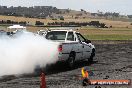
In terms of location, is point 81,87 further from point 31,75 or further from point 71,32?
point 71,32

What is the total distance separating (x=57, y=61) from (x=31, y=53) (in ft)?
5.19

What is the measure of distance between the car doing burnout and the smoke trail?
52 cm

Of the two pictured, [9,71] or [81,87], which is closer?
[81,87]

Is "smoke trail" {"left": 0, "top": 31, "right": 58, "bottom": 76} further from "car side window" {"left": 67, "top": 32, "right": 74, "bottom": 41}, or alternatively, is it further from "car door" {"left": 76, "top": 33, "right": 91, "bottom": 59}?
"car door" {"left": 76, "top": 33, "right": 91, "bottom": 59}

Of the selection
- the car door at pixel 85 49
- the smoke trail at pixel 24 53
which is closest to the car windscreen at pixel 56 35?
the car door at pixel 85 49

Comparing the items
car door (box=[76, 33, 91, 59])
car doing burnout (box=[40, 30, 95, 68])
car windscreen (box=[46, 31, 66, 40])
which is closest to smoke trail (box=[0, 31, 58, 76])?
car doing burnout (box=[40, 30, 95, 68])

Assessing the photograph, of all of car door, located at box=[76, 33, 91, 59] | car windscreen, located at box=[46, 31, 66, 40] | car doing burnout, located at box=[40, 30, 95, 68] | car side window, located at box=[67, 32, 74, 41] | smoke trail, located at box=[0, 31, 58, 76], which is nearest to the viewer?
smoke trail, located at box=[0, 31, 58, 76]

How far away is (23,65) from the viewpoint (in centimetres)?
1653

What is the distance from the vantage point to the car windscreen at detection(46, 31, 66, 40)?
63.9 feet

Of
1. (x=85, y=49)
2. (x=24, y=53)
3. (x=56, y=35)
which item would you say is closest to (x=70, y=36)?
(x=56, y=35)

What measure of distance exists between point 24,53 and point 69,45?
2.66 meters

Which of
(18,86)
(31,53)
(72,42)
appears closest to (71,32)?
(72,42)

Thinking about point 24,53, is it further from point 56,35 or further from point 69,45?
point 56,35

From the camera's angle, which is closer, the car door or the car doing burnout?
the car doing burnout
